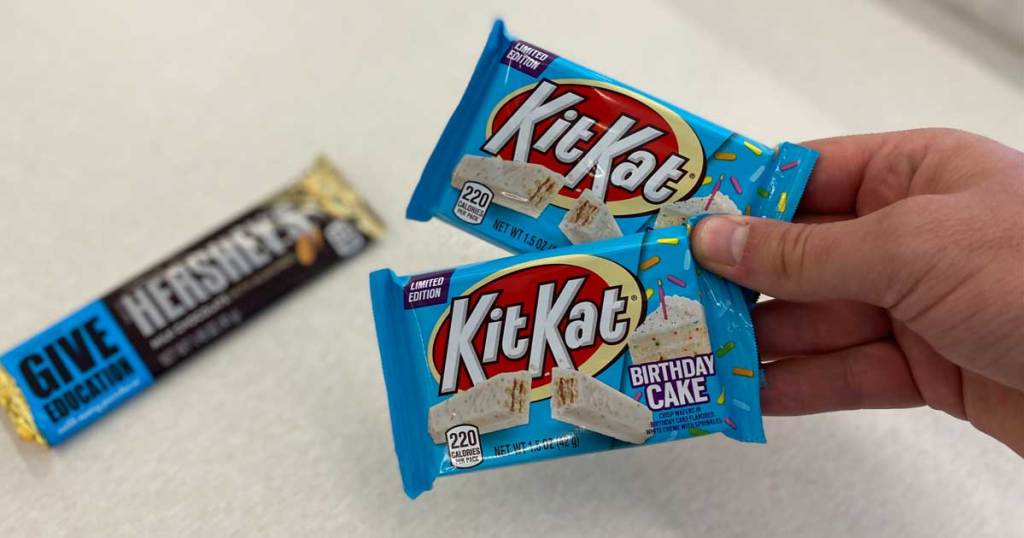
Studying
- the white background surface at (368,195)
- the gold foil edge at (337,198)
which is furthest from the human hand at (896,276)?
the gold foil edge at (337,198)

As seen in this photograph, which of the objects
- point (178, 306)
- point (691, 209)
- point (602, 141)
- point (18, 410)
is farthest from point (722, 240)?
point (18, 410)

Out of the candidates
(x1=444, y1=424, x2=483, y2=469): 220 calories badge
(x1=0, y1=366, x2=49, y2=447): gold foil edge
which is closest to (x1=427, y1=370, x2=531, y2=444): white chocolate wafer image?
(x1=444, y1=424, x2=483, y2=469): 220 calories badge

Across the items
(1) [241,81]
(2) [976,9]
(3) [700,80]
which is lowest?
(2) [976,9]

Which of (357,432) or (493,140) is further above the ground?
(493,140)

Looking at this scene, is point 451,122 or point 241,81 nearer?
point 451,122

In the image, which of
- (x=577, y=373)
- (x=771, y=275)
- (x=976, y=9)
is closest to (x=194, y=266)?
(x=577, y=373)

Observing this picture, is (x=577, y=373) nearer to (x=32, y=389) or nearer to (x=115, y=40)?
(x=32, y=389)

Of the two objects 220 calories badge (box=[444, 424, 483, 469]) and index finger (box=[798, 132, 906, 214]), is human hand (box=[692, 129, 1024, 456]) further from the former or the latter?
220 calories badge (box=[444, 424, 483, 469])
